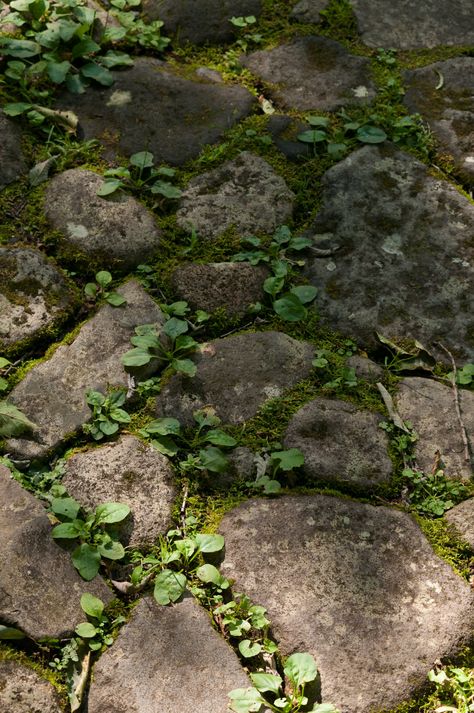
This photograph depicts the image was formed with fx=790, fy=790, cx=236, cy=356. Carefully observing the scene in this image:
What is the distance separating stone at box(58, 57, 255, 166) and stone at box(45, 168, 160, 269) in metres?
0.25

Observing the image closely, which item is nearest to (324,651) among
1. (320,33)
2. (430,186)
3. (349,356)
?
(349,356)

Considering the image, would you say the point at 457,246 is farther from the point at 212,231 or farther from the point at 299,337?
the point at 212,231

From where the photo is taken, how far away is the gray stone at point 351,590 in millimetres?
2045

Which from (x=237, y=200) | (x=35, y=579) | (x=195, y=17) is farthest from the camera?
(x=195, y=17)

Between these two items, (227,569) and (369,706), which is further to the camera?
(227,569)

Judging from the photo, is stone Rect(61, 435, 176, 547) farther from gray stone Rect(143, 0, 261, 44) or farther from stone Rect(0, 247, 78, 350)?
gray stone Rect(143, 0, 261, 44)

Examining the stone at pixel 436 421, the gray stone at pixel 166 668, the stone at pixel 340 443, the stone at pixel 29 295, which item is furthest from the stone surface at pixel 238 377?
the gray stone at pixel 166 668

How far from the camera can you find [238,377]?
2592 millimetres

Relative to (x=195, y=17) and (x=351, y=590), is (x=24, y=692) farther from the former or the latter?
(x=195, y=17)

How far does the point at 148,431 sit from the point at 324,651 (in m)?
0.84

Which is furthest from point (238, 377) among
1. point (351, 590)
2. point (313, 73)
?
point (313, 73)

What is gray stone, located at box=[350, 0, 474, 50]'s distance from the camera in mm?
3627

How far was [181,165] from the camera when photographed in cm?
314

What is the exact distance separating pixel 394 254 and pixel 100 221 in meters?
1.09
